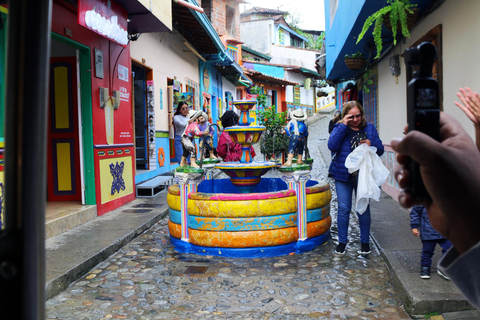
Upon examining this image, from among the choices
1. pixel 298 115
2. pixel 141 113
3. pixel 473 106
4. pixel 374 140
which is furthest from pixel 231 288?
pixel 141 113

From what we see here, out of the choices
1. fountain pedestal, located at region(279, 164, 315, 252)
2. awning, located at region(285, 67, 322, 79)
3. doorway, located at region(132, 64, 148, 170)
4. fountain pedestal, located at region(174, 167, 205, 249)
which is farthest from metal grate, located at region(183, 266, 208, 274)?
awning, located at region(285, 67, 322, 79)

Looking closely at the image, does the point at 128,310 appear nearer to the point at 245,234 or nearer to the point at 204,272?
the point at 204,272

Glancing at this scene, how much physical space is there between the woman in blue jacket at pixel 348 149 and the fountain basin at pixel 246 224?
419 mm

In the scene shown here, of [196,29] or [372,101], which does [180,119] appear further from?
[372,101]

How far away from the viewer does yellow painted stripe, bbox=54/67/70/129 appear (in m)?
7.83

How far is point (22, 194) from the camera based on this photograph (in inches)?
26.4

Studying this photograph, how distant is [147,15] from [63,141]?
2653 mm

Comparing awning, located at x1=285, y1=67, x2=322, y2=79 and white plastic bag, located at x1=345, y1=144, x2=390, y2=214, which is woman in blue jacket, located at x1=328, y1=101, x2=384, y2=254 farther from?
awning, located at x1=285, y1=67, x2=322, y2=79

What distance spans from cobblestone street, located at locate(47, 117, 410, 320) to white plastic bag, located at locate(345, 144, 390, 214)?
2.31ft

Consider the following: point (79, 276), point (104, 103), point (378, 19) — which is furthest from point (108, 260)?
point (378, 19)

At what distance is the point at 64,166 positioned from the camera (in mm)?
7980

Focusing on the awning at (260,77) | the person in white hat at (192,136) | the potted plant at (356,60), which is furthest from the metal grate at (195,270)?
the awning at (260,77)

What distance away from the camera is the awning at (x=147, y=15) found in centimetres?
753

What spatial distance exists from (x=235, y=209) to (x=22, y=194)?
4.73 metres
